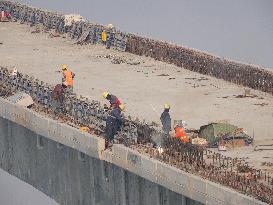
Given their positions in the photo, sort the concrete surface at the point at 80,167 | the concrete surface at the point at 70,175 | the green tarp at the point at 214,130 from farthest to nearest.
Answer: the green tarp at the point at 214,130
the concrete surface at the point at 70,175
the concrete surface at the point at 80,167

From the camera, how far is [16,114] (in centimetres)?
3662

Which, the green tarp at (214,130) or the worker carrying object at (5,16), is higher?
the green tarp at (214,130)

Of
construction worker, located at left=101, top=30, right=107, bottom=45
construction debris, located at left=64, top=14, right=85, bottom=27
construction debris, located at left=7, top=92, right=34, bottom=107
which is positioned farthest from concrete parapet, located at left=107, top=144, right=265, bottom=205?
construction debris, located at left=64, top=14, right=85, bottom=27

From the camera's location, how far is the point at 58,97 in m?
35.6

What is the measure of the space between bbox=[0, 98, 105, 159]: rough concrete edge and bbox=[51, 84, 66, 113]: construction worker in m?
1.00

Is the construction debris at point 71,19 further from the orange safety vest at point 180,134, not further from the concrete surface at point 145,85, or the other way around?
the orange safety vest at point 180,134

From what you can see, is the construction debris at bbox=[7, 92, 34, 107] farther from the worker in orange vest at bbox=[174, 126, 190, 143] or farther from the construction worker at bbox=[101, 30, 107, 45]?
the construction worker at bbox=[101, 30, 107, 45]

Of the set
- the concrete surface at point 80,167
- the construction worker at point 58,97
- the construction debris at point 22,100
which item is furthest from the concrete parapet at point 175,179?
the construction debris at point 22,100

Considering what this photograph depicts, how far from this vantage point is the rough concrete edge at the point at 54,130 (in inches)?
1224

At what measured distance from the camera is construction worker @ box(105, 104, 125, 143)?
30484 millimetres

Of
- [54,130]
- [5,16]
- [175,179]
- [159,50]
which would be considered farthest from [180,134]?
[5,16]

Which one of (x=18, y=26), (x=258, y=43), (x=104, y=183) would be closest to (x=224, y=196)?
(x=104, y=183)

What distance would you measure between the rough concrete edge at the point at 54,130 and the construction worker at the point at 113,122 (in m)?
0.40

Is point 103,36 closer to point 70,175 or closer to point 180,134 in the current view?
point 70,175
